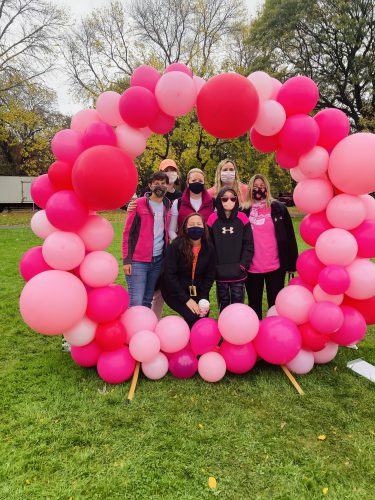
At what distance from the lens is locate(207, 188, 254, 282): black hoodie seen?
157 inches

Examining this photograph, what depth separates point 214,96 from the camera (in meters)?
3.20

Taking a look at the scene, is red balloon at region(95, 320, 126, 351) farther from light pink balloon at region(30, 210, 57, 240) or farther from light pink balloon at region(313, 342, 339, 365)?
light pink balloon at region(313, 342, 339, 365)

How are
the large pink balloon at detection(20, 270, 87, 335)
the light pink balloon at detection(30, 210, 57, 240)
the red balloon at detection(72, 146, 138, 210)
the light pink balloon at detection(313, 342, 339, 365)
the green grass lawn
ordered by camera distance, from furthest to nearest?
the light pink balloon at detection(313, 342, 339, 365)
the light pink balloon at detection(30, 210, 57, 240)
the large pink balloon at detection(20, 270, 87, 335)
the red balloon at detection(72, 146, 138, 210)
the green grass lawn

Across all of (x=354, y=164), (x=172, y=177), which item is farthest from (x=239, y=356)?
(x=172, y=177)

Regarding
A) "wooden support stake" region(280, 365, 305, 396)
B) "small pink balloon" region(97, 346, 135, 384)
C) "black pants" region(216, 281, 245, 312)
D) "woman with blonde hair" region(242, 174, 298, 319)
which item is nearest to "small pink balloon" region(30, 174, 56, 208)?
"small pink balloon" region(97, 346, 135, 384)

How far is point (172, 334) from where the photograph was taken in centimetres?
361

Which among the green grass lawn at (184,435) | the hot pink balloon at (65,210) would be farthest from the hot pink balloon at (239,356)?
the hot pink balloon at (65,210)

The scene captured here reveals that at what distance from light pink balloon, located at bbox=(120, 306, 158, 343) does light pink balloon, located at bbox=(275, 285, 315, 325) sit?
4.20 ft

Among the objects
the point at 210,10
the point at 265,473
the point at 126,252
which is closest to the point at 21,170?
the point at 210,10

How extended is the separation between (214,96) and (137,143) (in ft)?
2.64

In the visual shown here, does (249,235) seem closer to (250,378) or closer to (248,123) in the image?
(248,123)

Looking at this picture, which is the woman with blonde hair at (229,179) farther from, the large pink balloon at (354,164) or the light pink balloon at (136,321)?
the light pink balloon at (136,321)

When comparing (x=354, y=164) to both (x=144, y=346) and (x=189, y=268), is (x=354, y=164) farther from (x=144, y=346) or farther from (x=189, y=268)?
(x=144, y=346)

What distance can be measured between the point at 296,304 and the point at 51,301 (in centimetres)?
225
